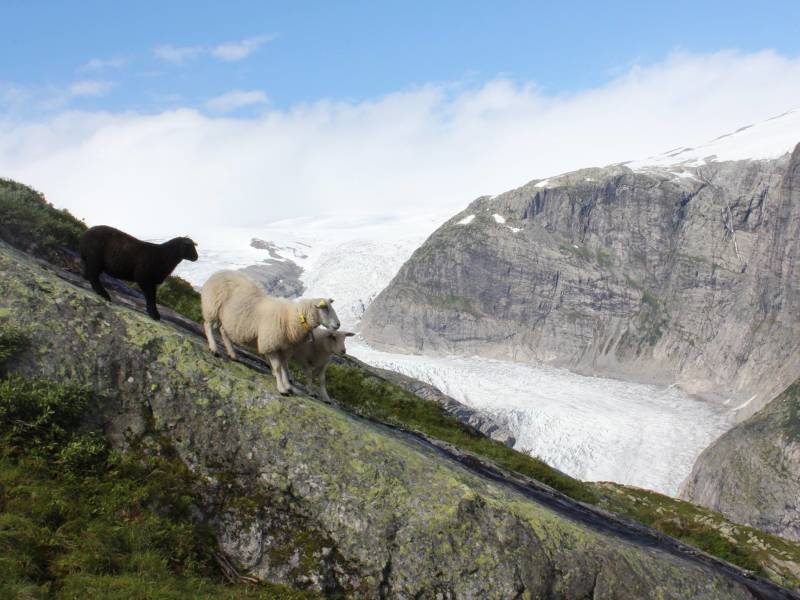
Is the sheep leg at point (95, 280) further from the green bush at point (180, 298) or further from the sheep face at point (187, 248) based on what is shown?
the green bush at point (180, 298)

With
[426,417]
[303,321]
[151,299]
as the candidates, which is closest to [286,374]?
[303,321]

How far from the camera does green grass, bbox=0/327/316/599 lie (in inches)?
311

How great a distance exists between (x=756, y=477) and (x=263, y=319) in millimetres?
201804

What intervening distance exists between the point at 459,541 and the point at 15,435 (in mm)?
6579

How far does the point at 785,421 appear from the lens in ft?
624

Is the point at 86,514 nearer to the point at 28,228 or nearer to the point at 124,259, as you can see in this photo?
the point at 124,259

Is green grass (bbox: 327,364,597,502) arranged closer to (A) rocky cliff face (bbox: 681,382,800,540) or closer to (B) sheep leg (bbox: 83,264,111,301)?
(B) sheep leg (bbox: 83,264,111,301)

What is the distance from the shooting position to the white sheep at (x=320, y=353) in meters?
13.4

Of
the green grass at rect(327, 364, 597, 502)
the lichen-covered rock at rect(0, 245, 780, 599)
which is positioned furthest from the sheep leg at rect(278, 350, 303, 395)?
the green grass at rect(327, 364, 597, 502)

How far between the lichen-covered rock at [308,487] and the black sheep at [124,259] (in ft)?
4.78

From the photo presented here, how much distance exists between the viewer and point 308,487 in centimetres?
970

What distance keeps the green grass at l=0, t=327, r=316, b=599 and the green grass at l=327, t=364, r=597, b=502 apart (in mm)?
12324

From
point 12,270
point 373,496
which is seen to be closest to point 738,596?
point 373,496

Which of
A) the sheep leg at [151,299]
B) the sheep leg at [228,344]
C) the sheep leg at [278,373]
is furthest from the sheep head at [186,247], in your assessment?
the sheep leg at [278,373]
